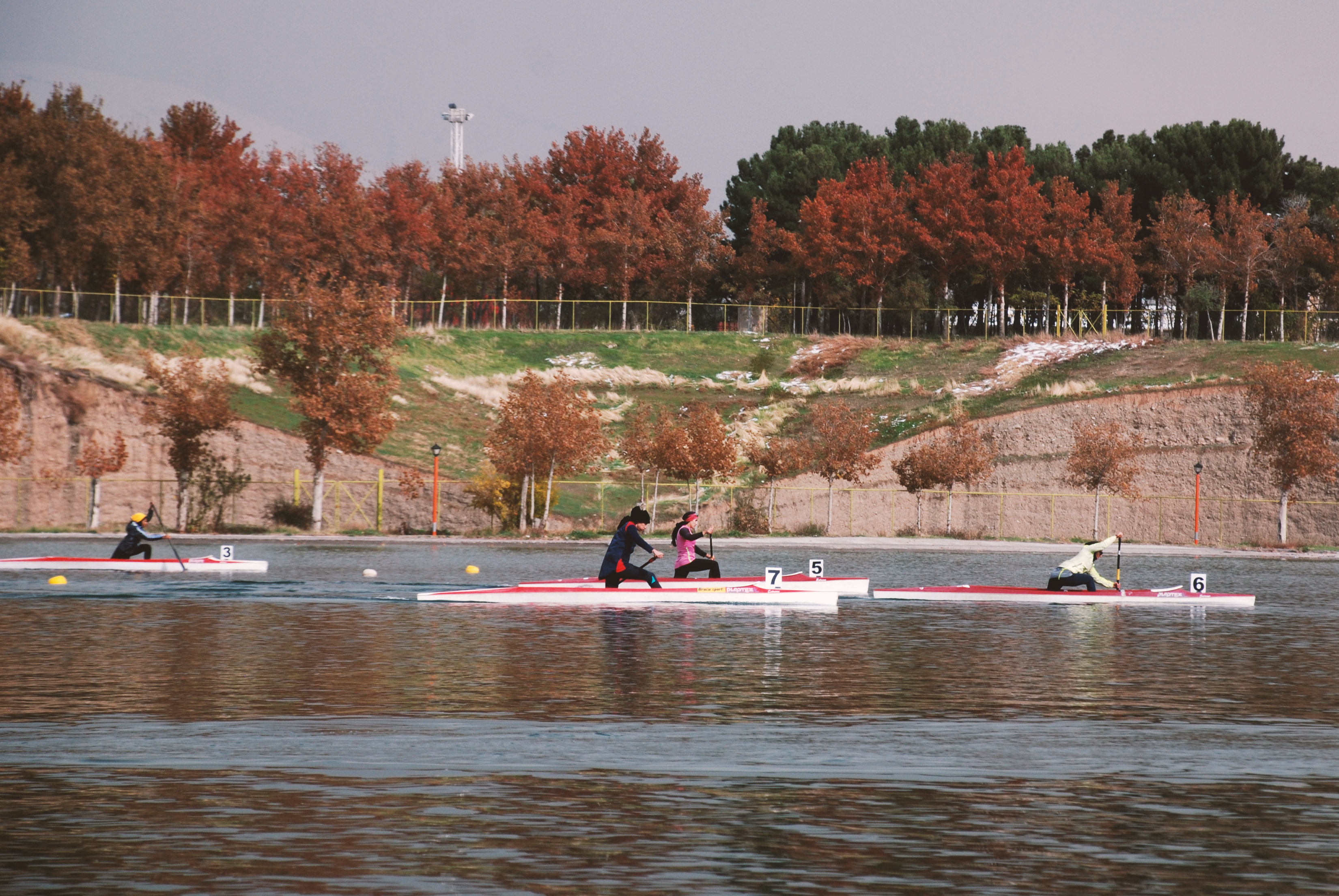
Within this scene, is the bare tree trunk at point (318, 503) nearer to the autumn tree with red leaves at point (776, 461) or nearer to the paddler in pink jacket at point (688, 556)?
the autumn tree with red leaves at point (776, 461)

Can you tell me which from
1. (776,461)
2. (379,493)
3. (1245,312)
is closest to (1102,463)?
(776,461)

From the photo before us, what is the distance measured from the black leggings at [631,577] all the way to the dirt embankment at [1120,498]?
1252 inches

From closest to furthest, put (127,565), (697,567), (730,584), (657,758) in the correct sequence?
(657,758), (730,584), (697,567), (127,565)

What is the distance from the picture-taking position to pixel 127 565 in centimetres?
3058

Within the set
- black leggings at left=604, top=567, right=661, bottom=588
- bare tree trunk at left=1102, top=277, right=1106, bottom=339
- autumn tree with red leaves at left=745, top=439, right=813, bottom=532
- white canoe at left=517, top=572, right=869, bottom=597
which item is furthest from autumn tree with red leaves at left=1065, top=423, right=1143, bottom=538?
black leggings at left=604, top=567, right=661, bottom=588

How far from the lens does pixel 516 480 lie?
52906 mm

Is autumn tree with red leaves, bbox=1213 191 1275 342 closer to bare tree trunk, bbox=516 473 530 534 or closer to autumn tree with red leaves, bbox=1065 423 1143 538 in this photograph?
autumn tree with red leaves, bbox=1065 423 1143 538

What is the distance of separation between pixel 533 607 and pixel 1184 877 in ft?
58.0

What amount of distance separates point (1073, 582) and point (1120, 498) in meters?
38.1

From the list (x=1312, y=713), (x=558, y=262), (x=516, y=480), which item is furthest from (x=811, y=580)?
(x=558, y=262)

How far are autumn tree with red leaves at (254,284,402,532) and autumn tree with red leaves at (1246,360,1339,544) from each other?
35.5m

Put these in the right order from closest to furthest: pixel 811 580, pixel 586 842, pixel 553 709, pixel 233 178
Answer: pixel 586 842
pixel 553 709
pixel 811 580
pixel 233 178

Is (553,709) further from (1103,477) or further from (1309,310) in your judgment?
(1309,310)

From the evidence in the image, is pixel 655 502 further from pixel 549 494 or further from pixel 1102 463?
pixel 1102 463
